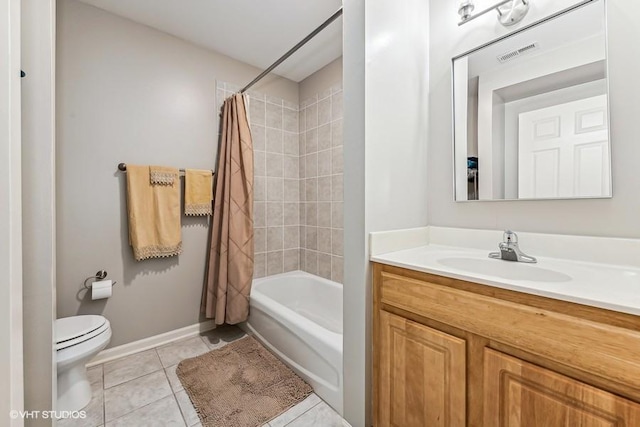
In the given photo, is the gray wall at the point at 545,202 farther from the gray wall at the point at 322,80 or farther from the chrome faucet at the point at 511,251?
the gray wall at the point at 322,80

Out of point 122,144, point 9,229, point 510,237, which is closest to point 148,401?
point 9,229

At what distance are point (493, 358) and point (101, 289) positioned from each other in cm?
218

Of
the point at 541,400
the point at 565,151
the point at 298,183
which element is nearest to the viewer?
the point at 541,400

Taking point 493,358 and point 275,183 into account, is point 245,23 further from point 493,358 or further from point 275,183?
point 493,358

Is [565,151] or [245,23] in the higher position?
[245,23]

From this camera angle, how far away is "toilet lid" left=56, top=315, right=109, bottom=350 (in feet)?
4.42

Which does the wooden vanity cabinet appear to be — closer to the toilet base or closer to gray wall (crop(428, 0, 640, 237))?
Result: gray wall (crop(428, 0, 640, 237))

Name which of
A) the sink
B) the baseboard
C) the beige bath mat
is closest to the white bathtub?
the beige bath mat

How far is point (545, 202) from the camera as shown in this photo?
1.15 metres

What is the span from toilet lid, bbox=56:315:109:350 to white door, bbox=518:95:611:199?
2.36 meters

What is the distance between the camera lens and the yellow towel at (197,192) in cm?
207

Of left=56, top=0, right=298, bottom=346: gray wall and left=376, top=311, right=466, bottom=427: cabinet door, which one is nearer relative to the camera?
left=376, top=311, right=466, bottom=427: cabinet door

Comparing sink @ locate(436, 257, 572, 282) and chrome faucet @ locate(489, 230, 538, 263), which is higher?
chrome faucet @ locate(489, 230, 538, 263)

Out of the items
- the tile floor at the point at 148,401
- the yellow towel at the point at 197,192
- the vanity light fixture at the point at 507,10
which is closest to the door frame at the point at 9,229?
the tile floor at the point at 148,401
